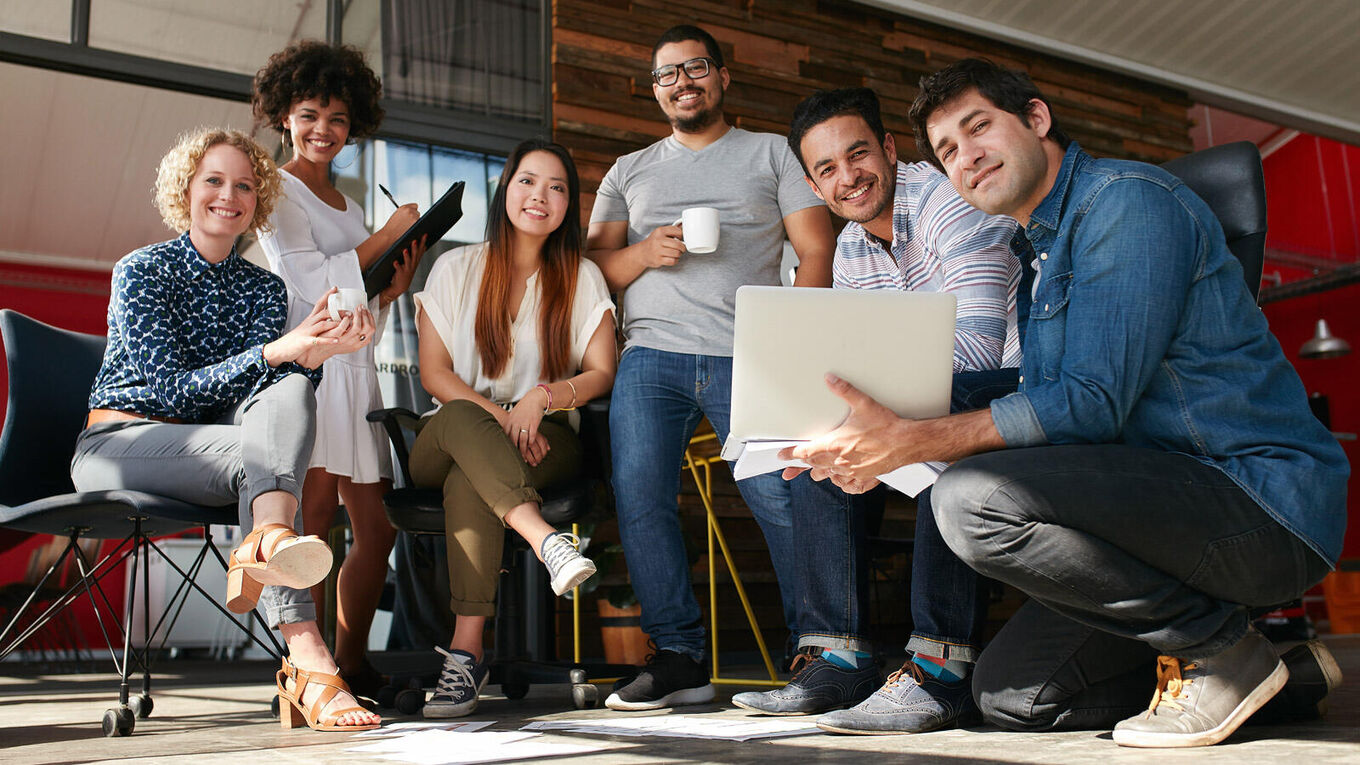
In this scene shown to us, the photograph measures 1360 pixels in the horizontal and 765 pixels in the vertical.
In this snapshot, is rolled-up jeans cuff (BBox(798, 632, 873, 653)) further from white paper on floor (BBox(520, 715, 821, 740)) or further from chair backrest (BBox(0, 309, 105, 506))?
chair backrest (BBox(0, 309, 105, 506))

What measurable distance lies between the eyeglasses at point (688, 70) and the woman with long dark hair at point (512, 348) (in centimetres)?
31

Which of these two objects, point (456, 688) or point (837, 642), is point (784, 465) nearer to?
point (837, 642)

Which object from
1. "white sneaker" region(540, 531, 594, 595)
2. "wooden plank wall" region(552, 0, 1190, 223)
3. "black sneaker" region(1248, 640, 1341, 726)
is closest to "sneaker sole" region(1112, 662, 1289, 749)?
"black sneaker" region(1248, 640, 1341, 726)

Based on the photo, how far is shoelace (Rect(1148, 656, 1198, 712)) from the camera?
50.9 inches

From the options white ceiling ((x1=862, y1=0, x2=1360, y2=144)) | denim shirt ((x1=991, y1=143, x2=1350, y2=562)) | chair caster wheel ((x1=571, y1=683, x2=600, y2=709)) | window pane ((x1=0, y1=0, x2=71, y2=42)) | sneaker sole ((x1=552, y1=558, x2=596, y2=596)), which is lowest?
chair caster wheel ((x1=571, y1=683, x2=600, y2=709))

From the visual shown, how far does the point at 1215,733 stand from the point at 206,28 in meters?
3.70

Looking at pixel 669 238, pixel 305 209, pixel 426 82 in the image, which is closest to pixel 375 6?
pixel 426 82

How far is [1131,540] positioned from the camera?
124 centimetres

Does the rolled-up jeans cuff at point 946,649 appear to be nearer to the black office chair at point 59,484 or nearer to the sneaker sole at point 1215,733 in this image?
the sneaker sole at point 1215,733

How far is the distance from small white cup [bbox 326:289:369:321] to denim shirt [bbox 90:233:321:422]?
0.63ft

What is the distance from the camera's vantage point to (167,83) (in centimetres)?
343

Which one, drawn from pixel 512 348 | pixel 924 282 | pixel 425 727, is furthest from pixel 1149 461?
pixel 512 348

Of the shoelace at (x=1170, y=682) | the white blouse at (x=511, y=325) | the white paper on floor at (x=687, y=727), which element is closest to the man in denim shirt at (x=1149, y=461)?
the shoelace at (x=1170, y=682)

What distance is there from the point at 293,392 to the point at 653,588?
840 millimetres
